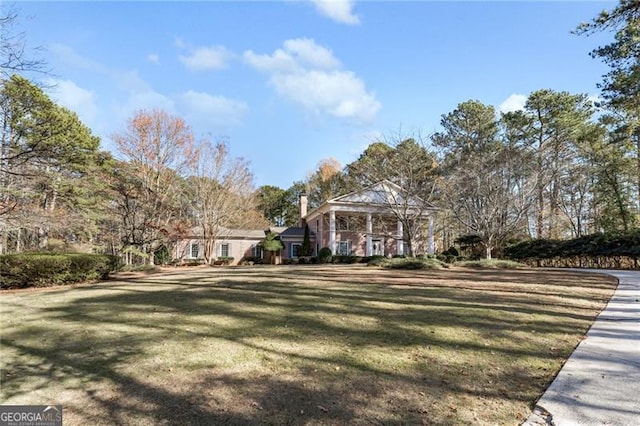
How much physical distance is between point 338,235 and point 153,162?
15.3 m

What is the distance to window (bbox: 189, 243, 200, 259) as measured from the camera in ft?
102

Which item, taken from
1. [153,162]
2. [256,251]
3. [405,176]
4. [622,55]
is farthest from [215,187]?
[622,55]

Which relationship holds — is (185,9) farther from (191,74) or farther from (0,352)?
(0,352)

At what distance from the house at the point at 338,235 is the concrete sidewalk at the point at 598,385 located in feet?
59.6

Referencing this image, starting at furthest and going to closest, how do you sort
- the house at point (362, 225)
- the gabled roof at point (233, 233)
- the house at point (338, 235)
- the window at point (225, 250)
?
the window at point (225, 250) → the gabled roof at point (233, 233) → the house at point (338, 235) → the house at point (362, 225)

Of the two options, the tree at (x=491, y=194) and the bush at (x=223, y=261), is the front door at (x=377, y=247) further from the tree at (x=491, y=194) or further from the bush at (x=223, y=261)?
the bush at (x=223, y=261)

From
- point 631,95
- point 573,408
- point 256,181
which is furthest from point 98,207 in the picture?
point 631,95

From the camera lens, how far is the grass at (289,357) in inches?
119

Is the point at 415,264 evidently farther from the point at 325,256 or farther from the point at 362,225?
the point at 362,225

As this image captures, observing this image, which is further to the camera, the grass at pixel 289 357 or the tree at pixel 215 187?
the tree at pixel 215 187

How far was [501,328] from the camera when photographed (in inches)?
218

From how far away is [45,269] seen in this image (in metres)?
11.2

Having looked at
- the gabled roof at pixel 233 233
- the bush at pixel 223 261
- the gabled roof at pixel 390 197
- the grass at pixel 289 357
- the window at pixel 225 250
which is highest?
the gabled roof at pixel 390 197

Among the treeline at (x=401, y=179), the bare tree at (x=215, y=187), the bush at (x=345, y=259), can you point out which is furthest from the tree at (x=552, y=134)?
the bare tree at (x=215, y=187)
